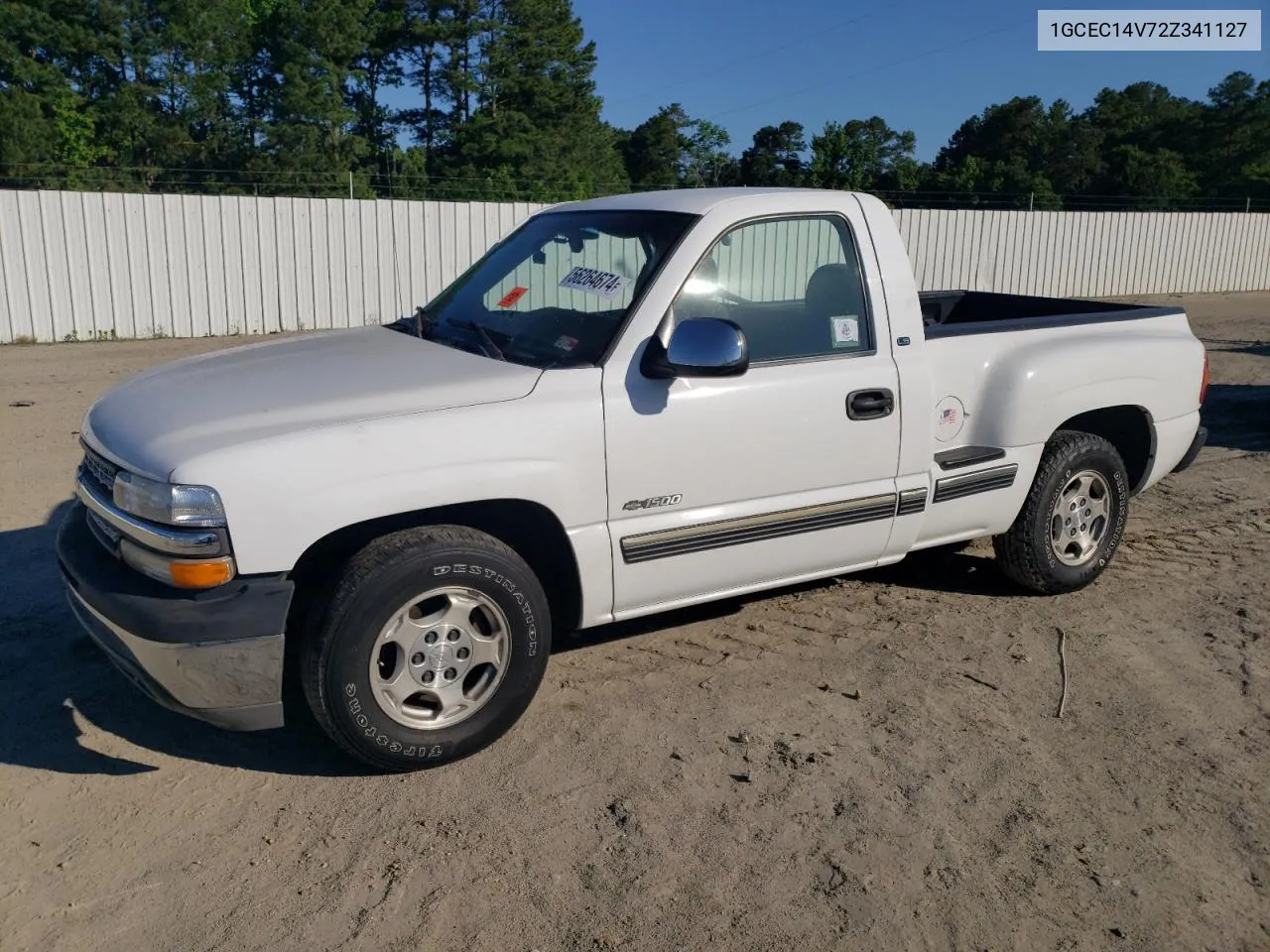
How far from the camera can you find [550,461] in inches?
146

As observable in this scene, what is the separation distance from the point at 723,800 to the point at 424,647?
111cm

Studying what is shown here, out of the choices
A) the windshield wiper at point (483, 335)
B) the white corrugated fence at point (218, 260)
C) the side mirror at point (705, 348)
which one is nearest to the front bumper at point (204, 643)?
the windshield wiper at point (483, 335)

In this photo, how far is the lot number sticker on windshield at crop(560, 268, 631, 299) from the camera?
4.14 m

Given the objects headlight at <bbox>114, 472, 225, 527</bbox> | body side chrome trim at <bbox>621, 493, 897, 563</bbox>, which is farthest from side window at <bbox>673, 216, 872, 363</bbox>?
headlight at <bbox>114, 472, 225, 527</bbox>

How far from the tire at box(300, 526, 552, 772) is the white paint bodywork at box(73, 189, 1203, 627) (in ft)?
0.60

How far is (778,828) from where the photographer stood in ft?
11.3

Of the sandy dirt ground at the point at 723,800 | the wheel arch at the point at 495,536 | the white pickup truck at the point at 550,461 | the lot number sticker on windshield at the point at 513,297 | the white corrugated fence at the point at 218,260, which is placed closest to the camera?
the sandy dirt ground at the point at 723,800

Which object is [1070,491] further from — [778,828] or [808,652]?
[778,828]

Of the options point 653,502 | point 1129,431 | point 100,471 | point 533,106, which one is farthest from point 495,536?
point 533,106

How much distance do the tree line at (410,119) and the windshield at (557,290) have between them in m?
28.1

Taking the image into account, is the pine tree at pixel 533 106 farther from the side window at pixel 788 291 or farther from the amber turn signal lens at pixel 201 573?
the amber turn signal lens at pixel 201 573

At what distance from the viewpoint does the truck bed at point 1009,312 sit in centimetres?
504

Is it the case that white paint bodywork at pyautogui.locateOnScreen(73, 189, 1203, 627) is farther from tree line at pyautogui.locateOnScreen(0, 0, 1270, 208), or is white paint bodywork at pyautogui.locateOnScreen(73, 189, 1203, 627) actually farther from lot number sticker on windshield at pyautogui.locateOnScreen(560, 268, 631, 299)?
tree line at pyautogui.locateOnScreen(0, 0, 1270, 208)

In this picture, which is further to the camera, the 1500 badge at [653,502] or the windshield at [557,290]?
the windshield at [557,290]
